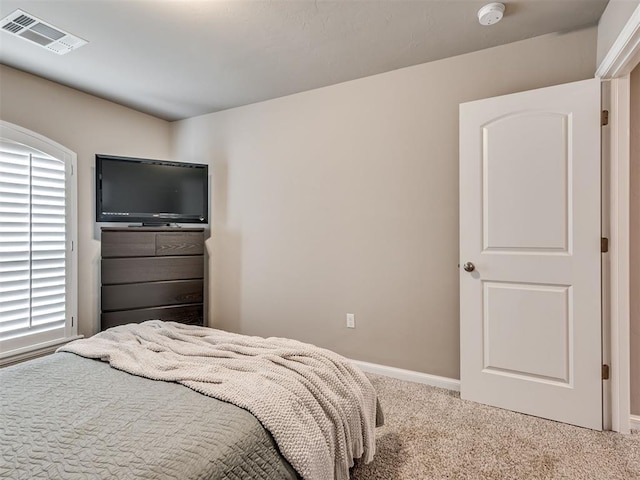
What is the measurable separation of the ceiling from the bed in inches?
72.8

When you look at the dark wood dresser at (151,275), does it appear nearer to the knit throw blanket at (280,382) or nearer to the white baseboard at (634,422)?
the knit throw blanket at (280,382)

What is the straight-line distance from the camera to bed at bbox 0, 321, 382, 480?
0.96 m

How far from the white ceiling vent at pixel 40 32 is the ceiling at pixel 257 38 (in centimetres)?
5

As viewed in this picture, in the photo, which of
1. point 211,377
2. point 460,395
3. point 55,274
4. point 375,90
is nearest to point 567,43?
point 375,90

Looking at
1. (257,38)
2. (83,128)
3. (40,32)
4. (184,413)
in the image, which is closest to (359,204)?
(257,38)

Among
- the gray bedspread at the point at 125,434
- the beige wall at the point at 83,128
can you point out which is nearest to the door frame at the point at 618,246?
the gray bedspread at the point at 125,434

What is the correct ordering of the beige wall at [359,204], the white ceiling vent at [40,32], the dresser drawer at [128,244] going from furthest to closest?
the dresser drawer at [128,244]
the beige wall at [359,204]
the white ceiling vent at [40,32]

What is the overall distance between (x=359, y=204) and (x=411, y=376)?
1404 millimetres

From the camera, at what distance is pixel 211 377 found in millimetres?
1390

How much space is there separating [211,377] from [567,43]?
278 centimetres

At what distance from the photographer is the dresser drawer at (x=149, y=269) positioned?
307 cm

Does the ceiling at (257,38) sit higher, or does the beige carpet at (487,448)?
the ceiling at (257,38)

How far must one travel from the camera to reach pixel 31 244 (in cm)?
280

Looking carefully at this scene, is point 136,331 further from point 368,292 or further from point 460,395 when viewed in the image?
point 460,395
